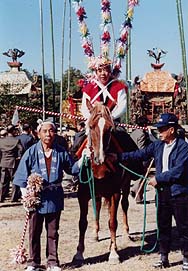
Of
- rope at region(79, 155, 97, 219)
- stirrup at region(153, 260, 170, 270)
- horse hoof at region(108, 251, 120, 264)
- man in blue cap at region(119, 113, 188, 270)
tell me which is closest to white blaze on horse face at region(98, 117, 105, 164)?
rope at region(79, 155, 97, 219)

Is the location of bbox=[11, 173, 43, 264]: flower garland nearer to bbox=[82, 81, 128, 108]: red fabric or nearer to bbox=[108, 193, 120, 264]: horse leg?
bbox=[108, 193, 120, 264]: horse leg

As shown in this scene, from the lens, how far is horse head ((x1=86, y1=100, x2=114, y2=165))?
629 centimetres

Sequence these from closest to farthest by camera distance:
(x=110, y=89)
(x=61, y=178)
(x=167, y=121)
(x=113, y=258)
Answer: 1. (x=167, y=121)
2. (x=61, y=178)
3. (x=113, y=258)
4. (x=110, y=89)

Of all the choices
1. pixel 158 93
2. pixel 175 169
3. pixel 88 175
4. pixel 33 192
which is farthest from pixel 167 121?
pixel 158 93

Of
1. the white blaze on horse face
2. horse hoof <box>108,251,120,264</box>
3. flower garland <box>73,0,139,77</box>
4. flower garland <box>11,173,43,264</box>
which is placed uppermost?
flower garland <box>73,0,139,77</box>

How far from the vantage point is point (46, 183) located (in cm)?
615

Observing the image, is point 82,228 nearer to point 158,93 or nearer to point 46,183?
point 46,183

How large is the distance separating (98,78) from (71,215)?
3.99 meters

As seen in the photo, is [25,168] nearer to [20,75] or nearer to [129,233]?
[129,233]

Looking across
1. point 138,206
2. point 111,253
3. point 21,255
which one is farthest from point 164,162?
point 138,206

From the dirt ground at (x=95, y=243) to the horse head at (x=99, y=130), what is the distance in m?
1.41

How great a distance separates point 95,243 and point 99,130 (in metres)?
2.33

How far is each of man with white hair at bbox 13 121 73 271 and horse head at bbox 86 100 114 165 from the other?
1.25ft

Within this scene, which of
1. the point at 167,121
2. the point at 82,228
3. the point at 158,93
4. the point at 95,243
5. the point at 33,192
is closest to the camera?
the point at 33,192
